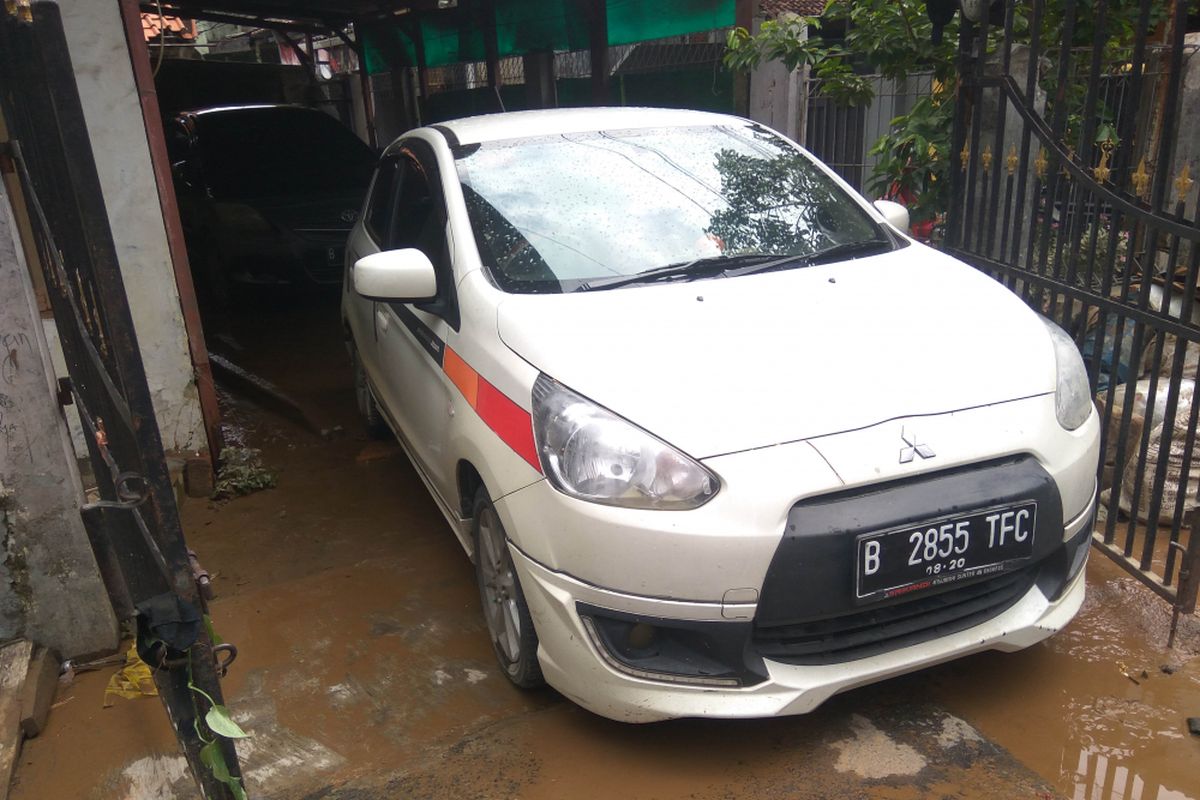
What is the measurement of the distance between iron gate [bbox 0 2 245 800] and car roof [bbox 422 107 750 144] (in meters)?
1.79

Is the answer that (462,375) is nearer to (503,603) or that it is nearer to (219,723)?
(503,603)

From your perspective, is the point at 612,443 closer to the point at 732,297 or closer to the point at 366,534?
the point at 732,297

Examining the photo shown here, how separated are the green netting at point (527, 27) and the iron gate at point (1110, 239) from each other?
382cm

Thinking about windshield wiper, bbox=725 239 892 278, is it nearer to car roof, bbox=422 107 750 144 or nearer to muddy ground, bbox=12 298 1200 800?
car roof, bbox=422 107 750 144

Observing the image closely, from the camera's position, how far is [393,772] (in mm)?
2582

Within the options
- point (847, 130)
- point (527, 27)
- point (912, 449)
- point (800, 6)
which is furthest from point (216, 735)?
point (800, 6)

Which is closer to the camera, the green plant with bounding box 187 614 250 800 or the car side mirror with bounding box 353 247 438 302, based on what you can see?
the green plant with bounding box 187 614 250 800

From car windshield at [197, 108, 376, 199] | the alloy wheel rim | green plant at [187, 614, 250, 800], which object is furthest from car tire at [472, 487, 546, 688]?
car windshield at [197, 108, 376, 199]

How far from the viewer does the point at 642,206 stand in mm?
3338

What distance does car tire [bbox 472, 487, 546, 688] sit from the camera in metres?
2.68

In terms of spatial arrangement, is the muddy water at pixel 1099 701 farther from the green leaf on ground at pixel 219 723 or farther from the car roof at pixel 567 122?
the car roof at pixel 567 122

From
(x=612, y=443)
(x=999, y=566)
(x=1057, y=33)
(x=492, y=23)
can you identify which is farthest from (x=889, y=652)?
(x=492, y=23)

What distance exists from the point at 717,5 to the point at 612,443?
6.38 meters

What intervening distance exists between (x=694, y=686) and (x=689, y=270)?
1362 mm
